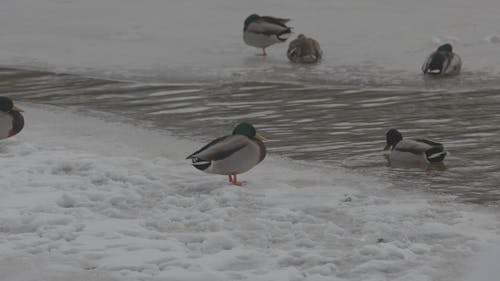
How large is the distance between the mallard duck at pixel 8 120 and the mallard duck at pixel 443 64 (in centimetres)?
582

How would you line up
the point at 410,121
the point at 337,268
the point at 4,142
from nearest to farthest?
the point at 337,268
the point at 4,142
the point at 410,121

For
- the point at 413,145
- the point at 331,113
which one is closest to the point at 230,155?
the point at 413,145

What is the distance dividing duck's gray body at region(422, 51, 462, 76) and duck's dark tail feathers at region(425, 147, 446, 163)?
177 inches

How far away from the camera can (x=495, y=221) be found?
7.76 metres

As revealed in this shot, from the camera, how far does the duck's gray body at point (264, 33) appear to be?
16.3 metres

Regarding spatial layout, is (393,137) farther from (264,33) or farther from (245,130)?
(264,33)

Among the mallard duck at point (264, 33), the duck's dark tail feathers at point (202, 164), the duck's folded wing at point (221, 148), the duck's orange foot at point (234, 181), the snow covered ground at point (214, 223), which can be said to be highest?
the mallard duck at point (264, 33)

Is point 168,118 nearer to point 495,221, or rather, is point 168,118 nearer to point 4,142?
point 4,142

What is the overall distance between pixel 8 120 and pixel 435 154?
427 cm

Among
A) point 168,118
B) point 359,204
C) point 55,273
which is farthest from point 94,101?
point 55,273

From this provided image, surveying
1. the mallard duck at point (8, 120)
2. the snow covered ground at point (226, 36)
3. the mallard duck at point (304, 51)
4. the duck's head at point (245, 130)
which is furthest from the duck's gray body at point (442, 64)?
the mallard duck at point (8, 120)

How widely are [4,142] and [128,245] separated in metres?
4.02

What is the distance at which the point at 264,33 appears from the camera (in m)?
16.2

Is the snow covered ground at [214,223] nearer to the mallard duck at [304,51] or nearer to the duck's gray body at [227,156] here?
the duck's gray body at [227,156]
